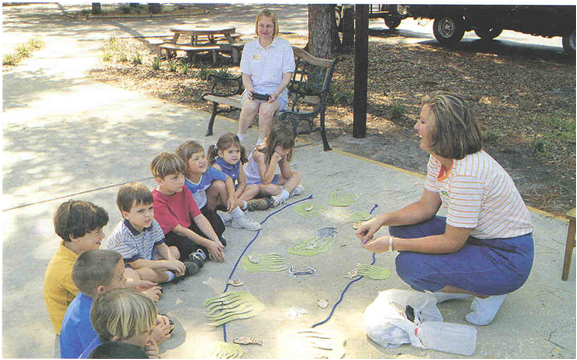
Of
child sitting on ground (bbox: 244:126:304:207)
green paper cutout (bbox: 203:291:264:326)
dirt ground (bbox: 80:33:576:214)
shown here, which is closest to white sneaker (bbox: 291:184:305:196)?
child sitting on ground (bbox: 244:126:304:207)

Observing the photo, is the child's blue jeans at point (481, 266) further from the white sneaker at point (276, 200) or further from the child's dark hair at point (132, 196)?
the white sneaker at point (276, 200)

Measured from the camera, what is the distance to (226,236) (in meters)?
3.86

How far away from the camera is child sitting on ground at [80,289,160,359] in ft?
7.28

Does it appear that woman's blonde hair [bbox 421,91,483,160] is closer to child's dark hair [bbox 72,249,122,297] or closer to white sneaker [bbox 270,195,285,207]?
child's dark hair [bbox 72,249,122,297]

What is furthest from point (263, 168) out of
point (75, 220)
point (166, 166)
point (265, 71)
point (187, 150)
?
point (75, 220)

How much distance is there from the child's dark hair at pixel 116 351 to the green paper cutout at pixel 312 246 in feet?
5.26

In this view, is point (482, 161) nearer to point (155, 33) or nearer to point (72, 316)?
point (72, 316)

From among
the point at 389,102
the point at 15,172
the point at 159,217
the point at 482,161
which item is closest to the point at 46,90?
the point at 15,172

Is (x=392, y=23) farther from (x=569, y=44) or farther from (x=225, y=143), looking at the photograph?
(x=225, y=143)

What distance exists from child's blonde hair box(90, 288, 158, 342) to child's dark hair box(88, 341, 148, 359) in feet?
0.31

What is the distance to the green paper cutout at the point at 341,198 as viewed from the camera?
14.2ft

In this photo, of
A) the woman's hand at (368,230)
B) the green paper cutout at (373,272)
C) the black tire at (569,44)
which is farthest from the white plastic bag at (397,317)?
the black tire at (569,44)

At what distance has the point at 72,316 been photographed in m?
2.37

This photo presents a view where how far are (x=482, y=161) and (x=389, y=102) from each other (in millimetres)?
5458
